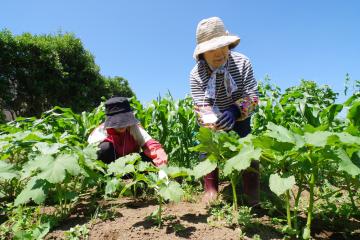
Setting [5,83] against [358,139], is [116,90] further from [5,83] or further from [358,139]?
[358,139]

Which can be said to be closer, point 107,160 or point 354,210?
point 354,210

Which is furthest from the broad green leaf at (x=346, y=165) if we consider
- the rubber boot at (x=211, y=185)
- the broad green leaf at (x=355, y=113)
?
the rubber boot at (x=211, y=185)

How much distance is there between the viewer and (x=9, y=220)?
2135mm

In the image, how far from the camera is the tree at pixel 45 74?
1248 cm

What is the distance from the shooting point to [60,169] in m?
1.78

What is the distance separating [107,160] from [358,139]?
2215mm

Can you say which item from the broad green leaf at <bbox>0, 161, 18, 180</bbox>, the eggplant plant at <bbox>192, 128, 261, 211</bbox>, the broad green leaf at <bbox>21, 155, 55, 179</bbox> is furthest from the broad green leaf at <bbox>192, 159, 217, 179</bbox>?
the broad green leaf at <bbox>0, 161, 18, 180</bbox>

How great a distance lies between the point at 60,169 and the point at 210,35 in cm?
156

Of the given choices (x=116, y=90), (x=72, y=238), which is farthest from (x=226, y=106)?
(x=116, y=90)

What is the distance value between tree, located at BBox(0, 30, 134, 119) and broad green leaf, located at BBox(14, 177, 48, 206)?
1132 centimetres

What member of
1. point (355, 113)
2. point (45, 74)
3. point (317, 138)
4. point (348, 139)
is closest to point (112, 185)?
point (317, 138)

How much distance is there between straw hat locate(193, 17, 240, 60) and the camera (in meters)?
2.53

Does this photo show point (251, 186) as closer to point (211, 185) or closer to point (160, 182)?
point (211, 185)

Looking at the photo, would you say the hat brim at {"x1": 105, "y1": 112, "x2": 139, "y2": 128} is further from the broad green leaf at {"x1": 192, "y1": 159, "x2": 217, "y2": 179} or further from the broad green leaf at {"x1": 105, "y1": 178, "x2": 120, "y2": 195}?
the broad green leaf at {"x1": 192, "y1": 159, "x2": 217, "y2": 179}
